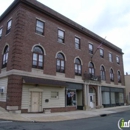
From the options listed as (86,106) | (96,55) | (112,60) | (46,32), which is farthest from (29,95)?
(112,60)

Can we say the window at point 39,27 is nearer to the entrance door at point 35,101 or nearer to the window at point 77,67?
the window at point 77,67

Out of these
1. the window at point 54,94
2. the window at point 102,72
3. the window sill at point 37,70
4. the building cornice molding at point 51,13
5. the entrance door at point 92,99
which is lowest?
the entrance door at point 92,99

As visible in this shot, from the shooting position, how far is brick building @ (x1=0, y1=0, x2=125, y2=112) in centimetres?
1561

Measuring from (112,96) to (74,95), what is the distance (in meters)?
12.0

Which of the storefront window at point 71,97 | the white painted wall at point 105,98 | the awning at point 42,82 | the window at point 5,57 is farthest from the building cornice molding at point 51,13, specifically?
the white painted wall at point 105,98

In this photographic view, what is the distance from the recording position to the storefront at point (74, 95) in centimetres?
2048

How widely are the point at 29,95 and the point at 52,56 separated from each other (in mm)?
5758

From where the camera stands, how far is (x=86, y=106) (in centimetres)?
2192

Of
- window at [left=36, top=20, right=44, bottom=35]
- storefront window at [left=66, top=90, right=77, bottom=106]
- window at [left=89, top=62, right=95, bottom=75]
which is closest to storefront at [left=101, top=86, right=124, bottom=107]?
window at [left=89, top=62, right=95, bottom=75]

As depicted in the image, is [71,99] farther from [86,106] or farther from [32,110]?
[32,110]

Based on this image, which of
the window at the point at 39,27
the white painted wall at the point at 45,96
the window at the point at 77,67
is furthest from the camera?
the window at the point at 77,67

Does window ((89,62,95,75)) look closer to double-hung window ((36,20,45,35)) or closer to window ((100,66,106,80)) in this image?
window ((100,66,106,80))

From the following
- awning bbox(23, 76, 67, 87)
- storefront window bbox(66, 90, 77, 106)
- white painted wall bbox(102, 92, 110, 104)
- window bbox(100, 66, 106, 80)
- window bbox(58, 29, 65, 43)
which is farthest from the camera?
window bbox(100, 66, 106, 80)

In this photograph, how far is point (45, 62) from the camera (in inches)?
711
